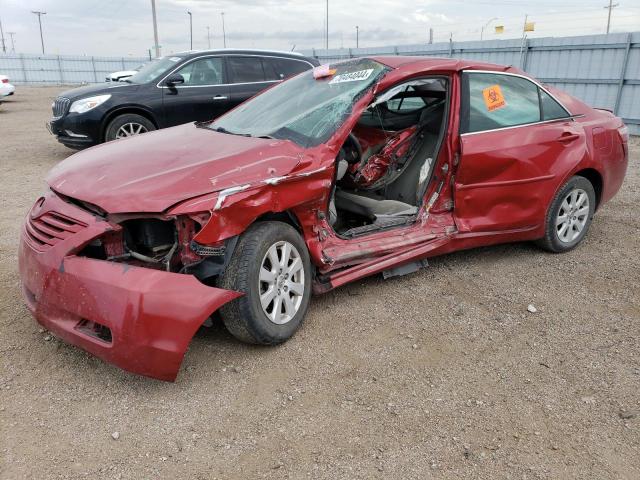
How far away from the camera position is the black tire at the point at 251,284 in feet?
9.37

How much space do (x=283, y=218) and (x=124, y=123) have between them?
589cm

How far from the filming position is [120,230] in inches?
107

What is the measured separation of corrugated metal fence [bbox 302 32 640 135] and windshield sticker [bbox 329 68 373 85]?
33.3 feet

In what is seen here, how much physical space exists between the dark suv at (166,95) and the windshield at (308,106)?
4.58m

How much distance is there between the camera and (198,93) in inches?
338

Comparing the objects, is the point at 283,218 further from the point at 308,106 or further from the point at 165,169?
the point at 308,106

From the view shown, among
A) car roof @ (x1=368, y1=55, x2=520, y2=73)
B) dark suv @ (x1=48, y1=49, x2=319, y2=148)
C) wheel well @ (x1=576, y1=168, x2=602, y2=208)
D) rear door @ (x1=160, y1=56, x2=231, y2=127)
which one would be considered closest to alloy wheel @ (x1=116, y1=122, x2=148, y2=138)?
dark suv @ (x1=48, y1=49, x2=319, y2=148)

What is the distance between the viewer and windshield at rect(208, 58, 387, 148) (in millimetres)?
3447

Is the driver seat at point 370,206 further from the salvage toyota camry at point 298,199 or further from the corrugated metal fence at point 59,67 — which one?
the corrugated metal fence at point 59,67

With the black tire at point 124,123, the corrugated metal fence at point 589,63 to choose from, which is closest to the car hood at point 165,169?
the black tire at point 124,123

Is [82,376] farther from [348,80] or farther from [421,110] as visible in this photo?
[421,110]

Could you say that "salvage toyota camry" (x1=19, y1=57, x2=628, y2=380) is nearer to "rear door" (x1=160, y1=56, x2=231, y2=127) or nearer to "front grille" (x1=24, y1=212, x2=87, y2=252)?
"front grille" (x1=24, y1=212, x2=87, y2=252)

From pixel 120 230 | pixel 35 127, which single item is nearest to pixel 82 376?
pixel 120 230

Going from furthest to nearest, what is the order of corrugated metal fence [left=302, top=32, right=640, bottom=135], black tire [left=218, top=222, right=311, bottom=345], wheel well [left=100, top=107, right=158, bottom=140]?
corrugated metal fence [left=302, top=32, right=640, bottom=135] → wheel well [left=100, top=107, right=158, bottom=140] → black tire [left=218, top=222, right=311, bottom=345]
